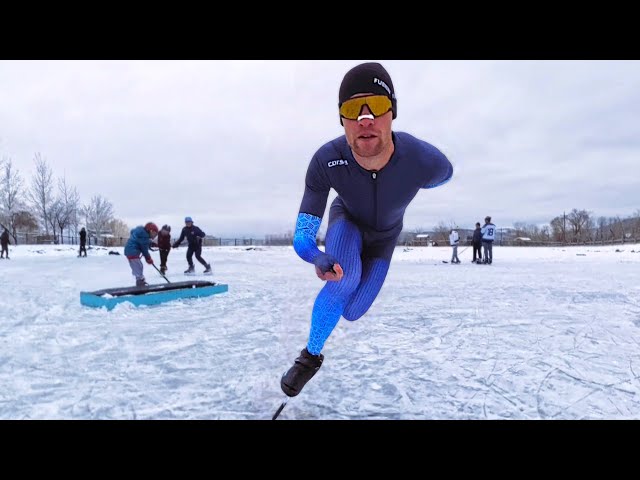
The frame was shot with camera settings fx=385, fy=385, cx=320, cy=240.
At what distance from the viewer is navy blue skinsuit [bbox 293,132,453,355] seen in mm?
2127

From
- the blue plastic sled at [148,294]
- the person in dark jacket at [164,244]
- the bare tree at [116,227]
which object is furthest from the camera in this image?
the bare tree at [116,227]

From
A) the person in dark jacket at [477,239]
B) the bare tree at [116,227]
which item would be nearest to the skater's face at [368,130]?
the person in dark jacket at [477,239]

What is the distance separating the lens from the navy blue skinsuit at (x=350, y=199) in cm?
213

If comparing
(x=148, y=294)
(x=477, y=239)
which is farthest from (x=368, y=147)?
(x=477, y=239)

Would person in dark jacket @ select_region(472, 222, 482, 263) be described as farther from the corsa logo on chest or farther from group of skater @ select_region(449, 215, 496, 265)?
the corsa logo on chest

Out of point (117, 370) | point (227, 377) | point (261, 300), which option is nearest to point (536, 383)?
point (227, 377)

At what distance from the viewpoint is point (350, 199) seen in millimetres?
2270

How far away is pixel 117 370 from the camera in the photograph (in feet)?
9.43

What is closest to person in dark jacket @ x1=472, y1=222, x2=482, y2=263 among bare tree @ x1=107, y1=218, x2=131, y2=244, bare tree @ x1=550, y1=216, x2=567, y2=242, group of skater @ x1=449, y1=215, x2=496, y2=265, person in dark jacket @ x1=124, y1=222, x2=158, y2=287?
group of skater @ x1=449, y1=215, x2=496, y2=265

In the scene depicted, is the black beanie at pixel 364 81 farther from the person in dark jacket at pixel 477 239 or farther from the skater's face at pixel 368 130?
the person in dark jacket at pixel 477 239

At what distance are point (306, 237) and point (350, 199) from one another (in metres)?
0.40

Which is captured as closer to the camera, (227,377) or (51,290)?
(227,377)

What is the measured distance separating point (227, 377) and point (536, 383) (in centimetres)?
211
